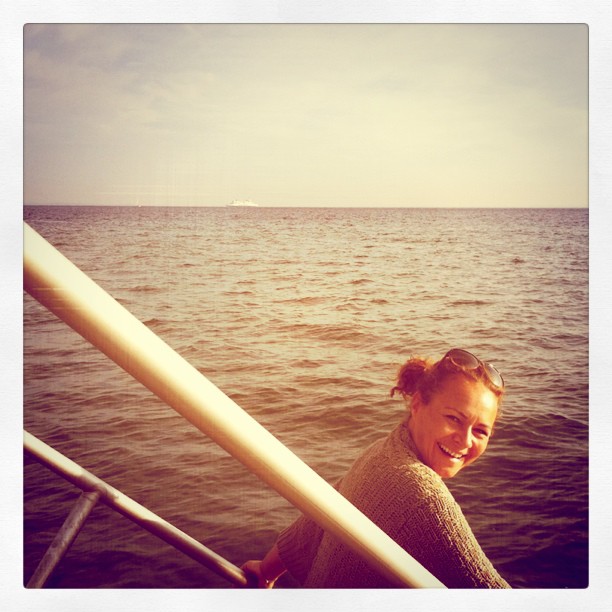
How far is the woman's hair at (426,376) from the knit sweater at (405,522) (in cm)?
30

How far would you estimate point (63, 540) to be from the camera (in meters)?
1.10

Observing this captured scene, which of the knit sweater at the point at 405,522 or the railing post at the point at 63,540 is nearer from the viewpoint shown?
the railing post at the point at 63,540

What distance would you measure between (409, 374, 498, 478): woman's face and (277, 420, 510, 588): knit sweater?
210mm

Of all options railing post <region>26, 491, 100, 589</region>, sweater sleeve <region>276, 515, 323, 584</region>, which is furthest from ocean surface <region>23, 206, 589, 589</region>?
railing post <region>26, 491, 100, 589</region>

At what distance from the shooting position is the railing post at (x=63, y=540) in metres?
1.04

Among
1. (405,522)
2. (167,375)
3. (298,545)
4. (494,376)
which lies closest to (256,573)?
(298,545)

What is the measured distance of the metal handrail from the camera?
1.07m

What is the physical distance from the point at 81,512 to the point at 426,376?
39.5 inches

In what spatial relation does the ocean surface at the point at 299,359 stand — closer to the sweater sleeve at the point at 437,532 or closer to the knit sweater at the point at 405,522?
the knit sweater at the point at 405,522

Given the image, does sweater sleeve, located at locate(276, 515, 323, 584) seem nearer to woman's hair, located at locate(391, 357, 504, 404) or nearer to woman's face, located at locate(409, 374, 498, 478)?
woman's face, located at locate(409, 374, 498, 478)

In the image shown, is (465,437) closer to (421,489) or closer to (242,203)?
(421,489)

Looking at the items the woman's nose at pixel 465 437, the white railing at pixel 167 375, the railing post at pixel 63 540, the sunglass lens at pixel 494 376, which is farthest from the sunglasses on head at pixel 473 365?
the white railing at pixel 167 375
